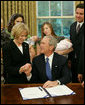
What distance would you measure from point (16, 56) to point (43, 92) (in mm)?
808

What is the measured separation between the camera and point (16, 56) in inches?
104

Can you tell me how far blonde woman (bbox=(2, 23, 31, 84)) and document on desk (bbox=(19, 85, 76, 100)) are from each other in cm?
40

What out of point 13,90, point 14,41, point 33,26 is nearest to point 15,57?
point 14,41

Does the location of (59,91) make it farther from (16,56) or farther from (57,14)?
(57,14)

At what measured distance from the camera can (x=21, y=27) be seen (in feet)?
8.38

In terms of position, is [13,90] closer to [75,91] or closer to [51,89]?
[51,89]

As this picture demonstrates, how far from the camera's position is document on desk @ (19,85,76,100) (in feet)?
6.24

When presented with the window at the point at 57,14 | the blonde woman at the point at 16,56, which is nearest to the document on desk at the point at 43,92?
the blonde woman at the point at 16,56

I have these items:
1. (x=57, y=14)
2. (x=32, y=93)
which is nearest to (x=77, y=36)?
(x=32, y=93)

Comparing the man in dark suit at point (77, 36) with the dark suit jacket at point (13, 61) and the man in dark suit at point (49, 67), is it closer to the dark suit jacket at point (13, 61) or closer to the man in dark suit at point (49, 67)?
the man in dark suit at point (49, 67)

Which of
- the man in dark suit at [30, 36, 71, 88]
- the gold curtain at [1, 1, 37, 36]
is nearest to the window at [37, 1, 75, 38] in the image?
the gold curtain at [1, 1, 37, 36]

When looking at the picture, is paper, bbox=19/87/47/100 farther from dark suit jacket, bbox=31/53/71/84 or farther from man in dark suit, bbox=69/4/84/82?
man in dark suit, bbox=69/4/84/82

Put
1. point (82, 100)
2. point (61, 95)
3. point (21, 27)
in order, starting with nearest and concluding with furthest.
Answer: point (82, 100), point (61, 95), point (21, 27)

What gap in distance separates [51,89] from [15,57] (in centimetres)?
77
